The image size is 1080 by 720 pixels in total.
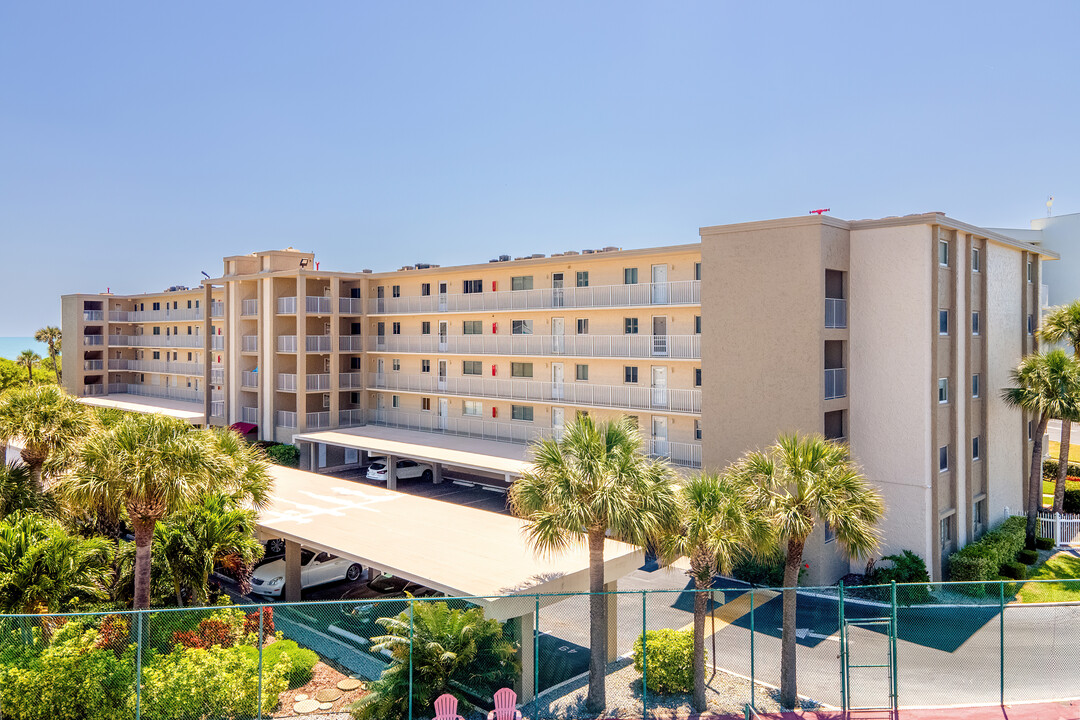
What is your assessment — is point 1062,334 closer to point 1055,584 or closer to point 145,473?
point 1055,584

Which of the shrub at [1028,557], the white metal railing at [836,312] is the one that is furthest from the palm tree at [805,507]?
the shrub at [1028,557]

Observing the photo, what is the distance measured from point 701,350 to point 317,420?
23.8 metres

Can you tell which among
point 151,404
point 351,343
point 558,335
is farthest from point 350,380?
point 151,404

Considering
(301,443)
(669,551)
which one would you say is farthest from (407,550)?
(301,443)

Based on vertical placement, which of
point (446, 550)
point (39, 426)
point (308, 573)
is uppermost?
point (39, 426)

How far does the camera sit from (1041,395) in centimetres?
2606

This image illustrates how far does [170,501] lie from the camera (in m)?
15.5

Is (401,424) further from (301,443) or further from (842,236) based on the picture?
(842,236)

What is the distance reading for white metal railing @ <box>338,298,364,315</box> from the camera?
41.3 meters

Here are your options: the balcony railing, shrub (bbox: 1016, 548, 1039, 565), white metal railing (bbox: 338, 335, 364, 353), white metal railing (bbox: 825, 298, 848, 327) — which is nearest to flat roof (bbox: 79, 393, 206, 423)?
white metal railing (bbox: 338, 335, 364, 353)

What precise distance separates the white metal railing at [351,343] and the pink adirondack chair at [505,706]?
30.0 metres

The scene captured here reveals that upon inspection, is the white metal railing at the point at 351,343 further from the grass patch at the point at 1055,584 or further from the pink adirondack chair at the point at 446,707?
the grass patch at the point at 1055,584

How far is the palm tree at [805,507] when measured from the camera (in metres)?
15.0

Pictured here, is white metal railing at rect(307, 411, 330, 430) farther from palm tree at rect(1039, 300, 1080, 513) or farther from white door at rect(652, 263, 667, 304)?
palm tree at rect(1039, 300, 1080, 513)
